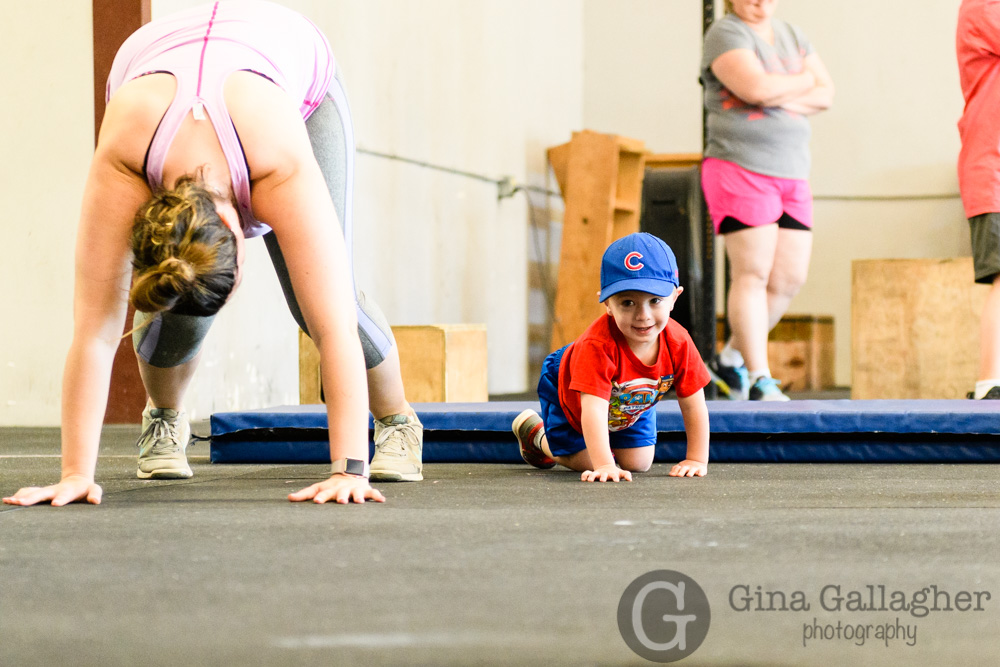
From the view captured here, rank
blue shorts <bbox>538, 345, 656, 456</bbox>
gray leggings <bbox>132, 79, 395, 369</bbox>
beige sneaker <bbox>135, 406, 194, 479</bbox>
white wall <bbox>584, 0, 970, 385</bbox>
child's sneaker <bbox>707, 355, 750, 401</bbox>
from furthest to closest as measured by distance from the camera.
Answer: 1. white wall <bbox>584, 0, 970, 385</bbox>
2. child's sneaker <bbox>707, 355, 750, 401</bbox>
3. blue shorts <bbox>538, 345, 656, 456</bbox>
4. beige sneaker <bbox>135, 406, 194, 479</bbox>
5. gray leggings <bbox>132, 79, 395, 369</bbox>

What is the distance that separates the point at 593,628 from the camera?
3.02ft

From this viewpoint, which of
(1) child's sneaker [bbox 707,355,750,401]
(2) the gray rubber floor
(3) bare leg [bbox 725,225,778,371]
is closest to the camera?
(2) the gray rubber floor

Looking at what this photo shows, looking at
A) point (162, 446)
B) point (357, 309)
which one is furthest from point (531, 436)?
point (162, 446)

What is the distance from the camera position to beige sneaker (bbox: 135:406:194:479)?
6.94 feet

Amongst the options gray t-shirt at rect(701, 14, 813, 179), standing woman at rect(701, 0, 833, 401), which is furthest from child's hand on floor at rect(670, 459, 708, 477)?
gray t-shirt at rect(701, 14, 813, 179)

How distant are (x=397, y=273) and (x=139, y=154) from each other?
3.43 m

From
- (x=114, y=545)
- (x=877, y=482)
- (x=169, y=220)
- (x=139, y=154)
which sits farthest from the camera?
(x=877, y=482)

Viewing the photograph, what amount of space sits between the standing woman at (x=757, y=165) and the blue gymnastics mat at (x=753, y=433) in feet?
2.20

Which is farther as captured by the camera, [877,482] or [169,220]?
[877,482]

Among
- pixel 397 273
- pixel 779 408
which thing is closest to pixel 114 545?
pixel 779 408

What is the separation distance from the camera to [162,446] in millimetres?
2129

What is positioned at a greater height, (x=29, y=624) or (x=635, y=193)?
(x=635, y=193)

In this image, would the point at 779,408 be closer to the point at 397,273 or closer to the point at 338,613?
the point at 338,613

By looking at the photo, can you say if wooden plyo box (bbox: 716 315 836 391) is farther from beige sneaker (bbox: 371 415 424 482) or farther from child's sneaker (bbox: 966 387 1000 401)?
beige sneaker (bbox: 371 415 424 482)
